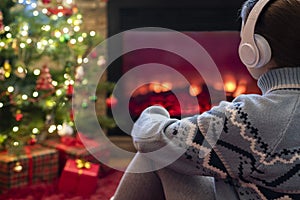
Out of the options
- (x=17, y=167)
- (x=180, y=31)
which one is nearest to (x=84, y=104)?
(x=17, y=167)

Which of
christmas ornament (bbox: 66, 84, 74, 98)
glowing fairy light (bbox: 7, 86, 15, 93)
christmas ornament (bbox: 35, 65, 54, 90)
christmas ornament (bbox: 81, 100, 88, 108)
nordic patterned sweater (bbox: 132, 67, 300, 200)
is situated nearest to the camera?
nordic patterned sweater (bbox: 132, 67, 300, 200)

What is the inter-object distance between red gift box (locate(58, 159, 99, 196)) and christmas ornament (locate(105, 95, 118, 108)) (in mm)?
599

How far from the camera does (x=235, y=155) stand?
77 centimetres

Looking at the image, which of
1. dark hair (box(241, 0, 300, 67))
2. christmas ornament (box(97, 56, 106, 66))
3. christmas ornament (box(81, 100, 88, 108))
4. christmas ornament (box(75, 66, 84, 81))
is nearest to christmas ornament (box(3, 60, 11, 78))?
christmas ornament (box(75, 66, 84, 81))

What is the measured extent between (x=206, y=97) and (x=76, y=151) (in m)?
0.72

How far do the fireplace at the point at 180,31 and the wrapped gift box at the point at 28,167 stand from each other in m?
0.60

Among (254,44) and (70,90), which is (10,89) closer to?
(70,90)

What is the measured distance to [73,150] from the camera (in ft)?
7.27

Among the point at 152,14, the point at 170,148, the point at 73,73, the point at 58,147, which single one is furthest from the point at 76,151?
the point at 170,148

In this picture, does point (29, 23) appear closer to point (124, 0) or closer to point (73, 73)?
point (73, 73)

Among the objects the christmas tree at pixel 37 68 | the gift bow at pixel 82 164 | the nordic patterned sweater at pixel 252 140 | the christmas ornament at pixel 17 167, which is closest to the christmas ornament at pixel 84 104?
the christmas tree at pixel 37 68

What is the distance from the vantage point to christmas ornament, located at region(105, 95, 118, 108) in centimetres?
259

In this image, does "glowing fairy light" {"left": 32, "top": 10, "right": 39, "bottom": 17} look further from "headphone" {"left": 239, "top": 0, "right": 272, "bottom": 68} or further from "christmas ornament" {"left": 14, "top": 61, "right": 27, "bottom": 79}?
"headphone" {"left": 239, "top": 0, "right": 272, "bottom": 68}

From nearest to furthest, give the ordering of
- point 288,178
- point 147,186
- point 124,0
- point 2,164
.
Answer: point 288,178
point 147,186
point 2,164
point 124,0
